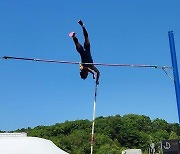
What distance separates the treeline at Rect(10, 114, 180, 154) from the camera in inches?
4053

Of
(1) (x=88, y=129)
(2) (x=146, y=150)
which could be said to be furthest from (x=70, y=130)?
(2) (x=146, y=150)

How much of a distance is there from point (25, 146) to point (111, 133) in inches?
3858

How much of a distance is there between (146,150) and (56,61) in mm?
101240

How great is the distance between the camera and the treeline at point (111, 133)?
10294 cm

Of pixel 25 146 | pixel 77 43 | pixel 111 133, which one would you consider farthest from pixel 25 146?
pixel 111 133

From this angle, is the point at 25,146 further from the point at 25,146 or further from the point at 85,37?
the point at 85,37

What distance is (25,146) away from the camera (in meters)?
20.2

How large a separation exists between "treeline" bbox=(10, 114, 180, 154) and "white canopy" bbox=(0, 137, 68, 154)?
7038 centimetres

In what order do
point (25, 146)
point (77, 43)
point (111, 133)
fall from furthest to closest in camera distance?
point (111, 133) → point (25, 146) → point (77, 43)

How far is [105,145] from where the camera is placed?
9938 centimetres

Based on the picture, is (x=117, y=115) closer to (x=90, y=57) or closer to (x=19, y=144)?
(x=19, y=144)

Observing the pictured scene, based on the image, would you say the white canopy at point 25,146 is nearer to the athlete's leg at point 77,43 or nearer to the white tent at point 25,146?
the white tent at point 25,146

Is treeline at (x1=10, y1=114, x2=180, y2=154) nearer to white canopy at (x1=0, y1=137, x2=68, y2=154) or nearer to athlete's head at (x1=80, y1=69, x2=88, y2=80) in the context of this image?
white canopy at (x1=0, y1=137, x2=68, y2=154)

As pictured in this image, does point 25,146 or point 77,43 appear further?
point 25,146
